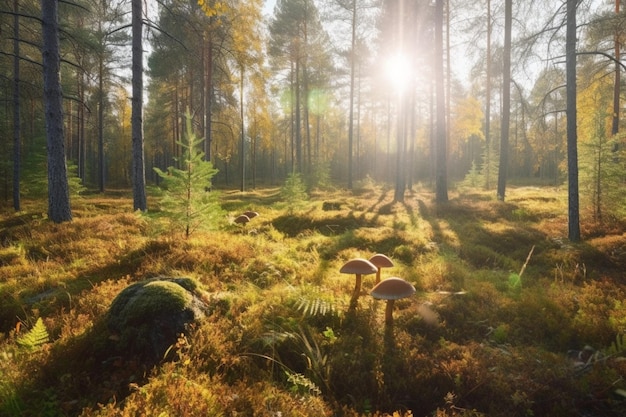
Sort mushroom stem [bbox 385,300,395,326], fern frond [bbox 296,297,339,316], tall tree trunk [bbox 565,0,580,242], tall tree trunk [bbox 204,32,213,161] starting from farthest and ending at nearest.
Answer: tall tree trunk [bbox 204,32,213,161]
tall tree trunk [bbox 565,0,580,242]
fern frond [bbox 296,297,339,316]
mushroom stem [bbox 385,300,395,326]

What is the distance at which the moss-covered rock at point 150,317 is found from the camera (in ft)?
13.0

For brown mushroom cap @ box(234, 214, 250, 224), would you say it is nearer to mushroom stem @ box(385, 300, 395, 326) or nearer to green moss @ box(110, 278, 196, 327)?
green moss @ box(110, 278, 196, 327)

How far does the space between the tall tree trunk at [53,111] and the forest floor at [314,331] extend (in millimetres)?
1284

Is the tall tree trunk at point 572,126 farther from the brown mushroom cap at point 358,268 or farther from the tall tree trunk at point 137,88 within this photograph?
the tall tree trunk at point 137,88

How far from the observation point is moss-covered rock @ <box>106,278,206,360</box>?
3961 mm

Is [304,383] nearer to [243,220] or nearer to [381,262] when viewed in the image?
[381,262]

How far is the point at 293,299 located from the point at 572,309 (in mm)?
4986

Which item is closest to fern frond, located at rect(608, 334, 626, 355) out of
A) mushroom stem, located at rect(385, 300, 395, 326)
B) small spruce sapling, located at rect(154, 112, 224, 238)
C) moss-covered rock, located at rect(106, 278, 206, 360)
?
mushroom stem, located at rect(385, 300, 395, 326)

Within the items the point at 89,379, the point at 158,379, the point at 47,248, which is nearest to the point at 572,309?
the point at 158,379

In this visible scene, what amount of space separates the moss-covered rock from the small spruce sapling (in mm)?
3649

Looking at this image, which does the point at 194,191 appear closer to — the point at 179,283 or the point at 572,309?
the point at 179,283

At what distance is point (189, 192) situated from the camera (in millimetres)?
8102

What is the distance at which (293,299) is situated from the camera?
545cm

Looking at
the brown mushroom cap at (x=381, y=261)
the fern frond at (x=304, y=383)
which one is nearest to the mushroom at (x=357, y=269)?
the brown mushroom cap at (x=381, y=261)
